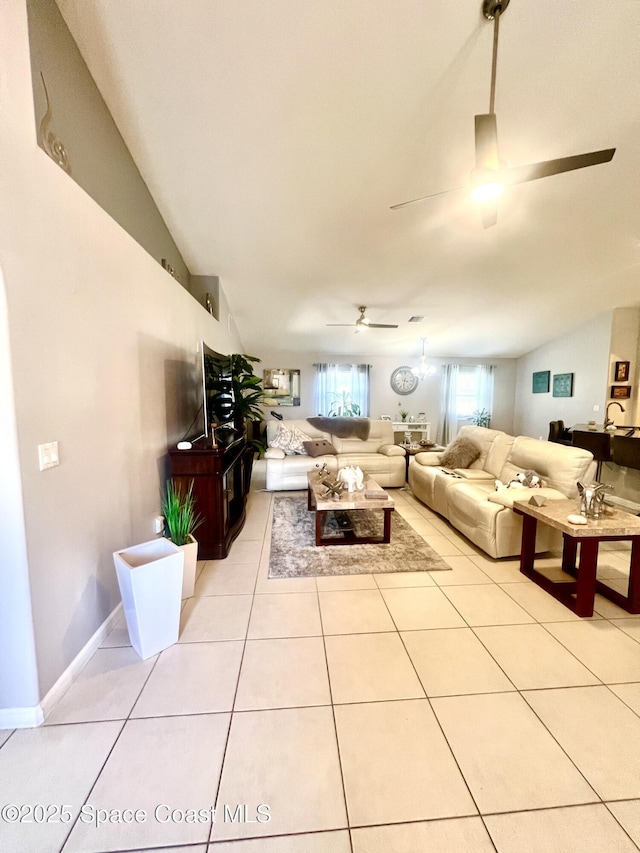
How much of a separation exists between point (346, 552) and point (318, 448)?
214 centimetres

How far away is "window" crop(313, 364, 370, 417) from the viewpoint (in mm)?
7535

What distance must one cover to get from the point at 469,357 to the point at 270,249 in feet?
19.6

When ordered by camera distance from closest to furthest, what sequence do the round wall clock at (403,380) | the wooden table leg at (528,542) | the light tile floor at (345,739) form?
the light tile floor at (345,739)
the wooden table leg at (528,542)
the round wall clock at (403,380)

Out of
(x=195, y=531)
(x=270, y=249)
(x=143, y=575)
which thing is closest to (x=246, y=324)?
(x=270, y=249)

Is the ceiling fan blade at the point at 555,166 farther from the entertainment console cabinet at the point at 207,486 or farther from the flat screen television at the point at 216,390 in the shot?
the entertainment console cabinet at the point at 207,486

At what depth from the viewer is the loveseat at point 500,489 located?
8.32ft

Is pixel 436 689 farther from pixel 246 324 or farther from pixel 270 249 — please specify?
pixel 246 324

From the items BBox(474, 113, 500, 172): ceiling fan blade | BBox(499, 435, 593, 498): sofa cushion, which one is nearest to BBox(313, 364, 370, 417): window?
BBox(499, 435, 593, 498): sofa cushion

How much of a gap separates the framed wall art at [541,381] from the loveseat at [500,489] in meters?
4.27

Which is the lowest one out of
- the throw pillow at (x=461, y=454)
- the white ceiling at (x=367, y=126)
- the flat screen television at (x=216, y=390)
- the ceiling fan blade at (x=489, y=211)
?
the throw pillow at (x=461, y=454)

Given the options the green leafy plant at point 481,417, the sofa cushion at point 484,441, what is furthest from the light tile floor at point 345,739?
the green leafy plant at point 481,417

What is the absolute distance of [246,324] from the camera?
587cm

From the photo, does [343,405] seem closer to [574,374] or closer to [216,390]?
[574,374]

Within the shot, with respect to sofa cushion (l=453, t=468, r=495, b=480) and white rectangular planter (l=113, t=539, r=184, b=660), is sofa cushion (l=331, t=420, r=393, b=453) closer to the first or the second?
sofa cushion (l=453, t=468, r=495, b=480)
